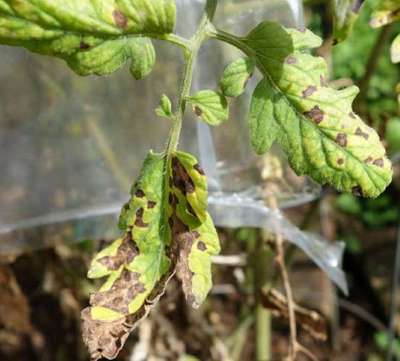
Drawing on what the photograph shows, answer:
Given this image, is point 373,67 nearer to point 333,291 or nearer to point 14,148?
point 14,148

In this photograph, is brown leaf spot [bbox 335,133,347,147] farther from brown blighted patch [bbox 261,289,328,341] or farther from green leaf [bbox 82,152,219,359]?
brown blighted patch [bbox 261,289,328,341]

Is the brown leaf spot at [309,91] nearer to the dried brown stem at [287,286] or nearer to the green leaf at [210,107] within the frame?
the green leaf at [210,107]

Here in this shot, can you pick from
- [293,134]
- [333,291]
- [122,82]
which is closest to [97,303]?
[293,134]

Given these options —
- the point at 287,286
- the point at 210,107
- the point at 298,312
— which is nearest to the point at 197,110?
the point at 210,107

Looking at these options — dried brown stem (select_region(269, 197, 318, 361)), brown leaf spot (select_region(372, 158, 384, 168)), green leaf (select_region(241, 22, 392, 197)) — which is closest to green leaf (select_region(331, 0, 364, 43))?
green leaf (select_region(241, 22, 392, 197))

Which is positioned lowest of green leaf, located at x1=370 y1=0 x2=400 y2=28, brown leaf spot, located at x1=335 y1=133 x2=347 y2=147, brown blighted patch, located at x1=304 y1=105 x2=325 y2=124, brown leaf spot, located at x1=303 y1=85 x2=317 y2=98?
brown leaf spot, located at x1=335 y1=133 x2=347 y2=147

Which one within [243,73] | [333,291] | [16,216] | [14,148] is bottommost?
[333,291]

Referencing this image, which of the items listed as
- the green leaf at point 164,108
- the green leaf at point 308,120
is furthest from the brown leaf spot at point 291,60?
the green leaf at point 164,108

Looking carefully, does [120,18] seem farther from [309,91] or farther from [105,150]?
[105,150]
